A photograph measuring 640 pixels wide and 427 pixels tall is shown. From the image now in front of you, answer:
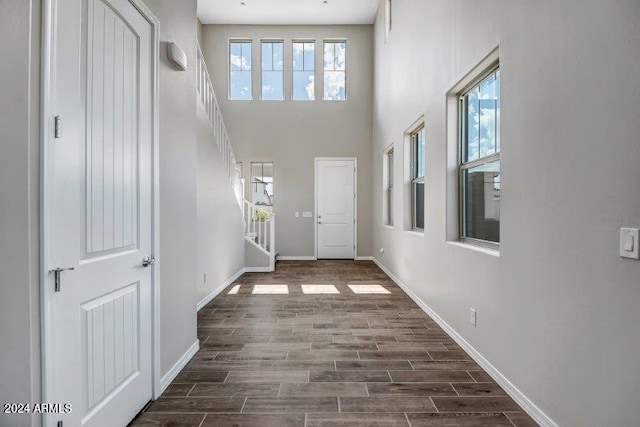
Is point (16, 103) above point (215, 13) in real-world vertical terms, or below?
below

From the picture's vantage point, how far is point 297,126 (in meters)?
8.43

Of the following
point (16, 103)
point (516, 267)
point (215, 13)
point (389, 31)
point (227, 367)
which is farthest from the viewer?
point (215, 13)

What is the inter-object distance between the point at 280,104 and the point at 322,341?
649 cm

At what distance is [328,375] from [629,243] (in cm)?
190

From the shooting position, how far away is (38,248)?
1353mm

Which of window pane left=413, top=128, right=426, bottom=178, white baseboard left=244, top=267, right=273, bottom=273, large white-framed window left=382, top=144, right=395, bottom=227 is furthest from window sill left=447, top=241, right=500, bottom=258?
white baseboard left=244, top=267, right=273, bottom=273

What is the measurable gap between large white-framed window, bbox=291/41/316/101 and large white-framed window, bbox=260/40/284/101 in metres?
0.29

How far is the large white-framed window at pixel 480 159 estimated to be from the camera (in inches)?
106

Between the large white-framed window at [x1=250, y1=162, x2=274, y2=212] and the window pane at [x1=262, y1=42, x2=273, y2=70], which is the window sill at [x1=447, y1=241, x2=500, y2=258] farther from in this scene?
the window pane at [x1=262, y1=42, x2=273, y2=70]

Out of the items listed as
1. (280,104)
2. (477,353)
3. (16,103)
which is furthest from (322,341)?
(280,104)

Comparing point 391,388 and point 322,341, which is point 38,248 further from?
point 322,341

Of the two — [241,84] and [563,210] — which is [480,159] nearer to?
[563,210]

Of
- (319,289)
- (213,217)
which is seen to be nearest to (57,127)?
(213,217)

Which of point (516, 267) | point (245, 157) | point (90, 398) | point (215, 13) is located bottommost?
point (90, 398)
